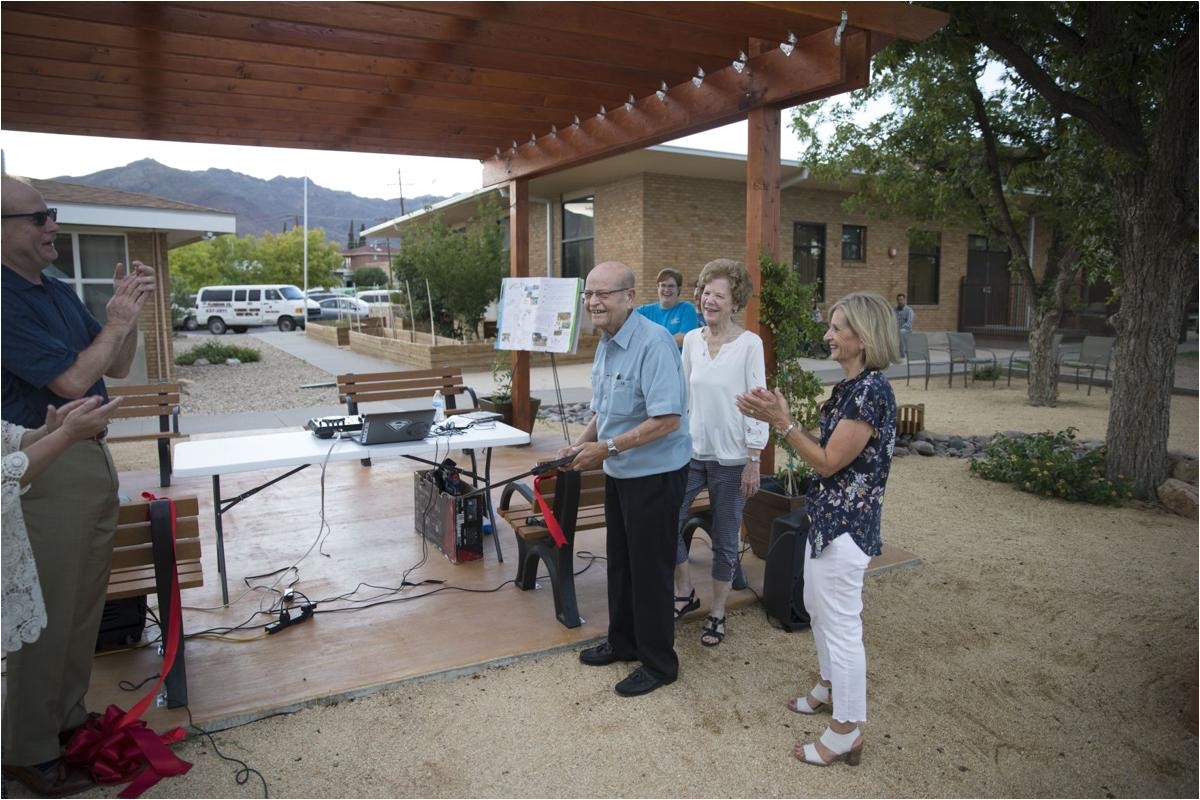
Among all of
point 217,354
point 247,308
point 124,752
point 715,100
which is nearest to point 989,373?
point 715,100

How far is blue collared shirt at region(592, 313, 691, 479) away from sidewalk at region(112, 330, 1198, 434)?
549cm

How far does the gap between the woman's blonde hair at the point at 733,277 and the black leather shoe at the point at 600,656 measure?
163 cm

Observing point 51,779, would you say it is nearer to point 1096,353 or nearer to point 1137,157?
point 1137,157

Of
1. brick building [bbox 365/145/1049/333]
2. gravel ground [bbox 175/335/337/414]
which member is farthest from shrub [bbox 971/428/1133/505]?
A: gravel ground [bbox 175/335/337/414]

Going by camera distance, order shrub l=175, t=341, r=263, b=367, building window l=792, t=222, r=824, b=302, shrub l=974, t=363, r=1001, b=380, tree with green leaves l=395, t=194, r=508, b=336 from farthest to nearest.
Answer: building window l=792, t=222, r=824, b=302
shrub l=175, t=341, r=263, b=367
tree with green leaves l=395, t=194, r=508, b=336
shrub l=974, t=363, r=1001, b=380

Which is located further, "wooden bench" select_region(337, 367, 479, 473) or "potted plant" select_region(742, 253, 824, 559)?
"wooden bench" select_region(337, 367, 479, 473)

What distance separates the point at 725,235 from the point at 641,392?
1632cm

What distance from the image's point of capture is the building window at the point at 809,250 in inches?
800

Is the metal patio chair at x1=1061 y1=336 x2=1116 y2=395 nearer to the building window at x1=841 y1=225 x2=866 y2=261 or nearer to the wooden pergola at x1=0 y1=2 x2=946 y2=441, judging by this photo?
the building window at x1=841 y1=225 x2=866 y2=261

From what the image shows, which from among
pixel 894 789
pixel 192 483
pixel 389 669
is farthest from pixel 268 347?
pixel 894 789

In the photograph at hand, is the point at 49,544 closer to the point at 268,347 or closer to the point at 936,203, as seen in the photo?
the point at 936,203

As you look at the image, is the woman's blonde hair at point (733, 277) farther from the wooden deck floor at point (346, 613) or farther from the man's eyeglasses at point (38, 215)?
the man's eyeglasses at point (38, 215)

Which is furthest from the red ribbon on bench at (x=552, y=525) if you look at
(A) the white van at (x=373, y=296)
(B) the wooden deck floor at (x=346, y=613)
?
(A) the white van at (x=373, y=296)

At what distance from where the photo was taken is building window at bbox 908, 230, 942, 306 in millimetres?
22828
